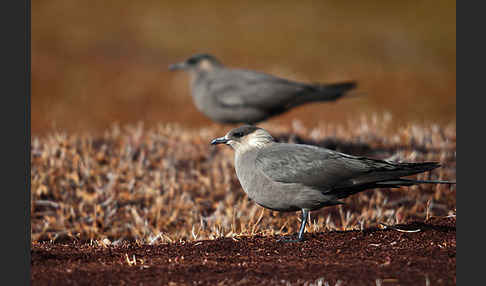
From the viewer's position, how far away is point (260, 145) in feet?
13.4

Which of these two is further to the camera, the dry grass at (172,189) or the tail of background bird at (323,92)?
the tail of background bird at (323,92)

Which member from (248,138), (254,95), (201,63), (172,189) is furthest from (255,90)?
(248,138)

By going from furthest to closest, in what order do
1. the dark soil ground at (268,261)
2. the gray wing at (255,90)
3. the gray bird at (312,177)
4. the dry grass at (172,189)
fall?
1. the gray wing at (255,90)
2. the dry grass at (172,189)
3. the gray bird at (312,177)
4. the dark soil ground at (268,261)

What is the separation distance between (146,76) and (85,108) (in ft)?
5.59

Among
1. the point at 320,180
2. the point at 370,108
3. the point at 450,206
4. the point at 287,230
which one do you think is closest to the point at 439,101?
the point at 370,108

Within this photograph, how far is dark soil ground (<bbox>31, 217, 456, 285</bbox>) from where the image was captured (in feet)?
8.61

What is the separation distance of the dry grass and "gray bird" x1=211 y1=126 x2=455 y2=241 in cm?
79

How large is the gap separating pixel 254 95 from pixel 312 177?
10.2ft

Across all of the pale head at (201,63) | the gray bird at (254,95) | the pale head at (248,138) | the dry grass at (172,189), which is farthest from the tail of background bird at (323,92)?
the pale head at (248,138)

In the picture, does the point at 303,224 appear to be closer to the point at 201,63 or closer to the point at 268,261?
the point at 268,261

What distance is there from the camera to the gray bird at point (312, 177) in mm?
3639

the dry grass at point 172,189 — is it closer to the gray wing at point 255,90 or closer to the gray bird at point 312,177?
the gray wing at point 255,90

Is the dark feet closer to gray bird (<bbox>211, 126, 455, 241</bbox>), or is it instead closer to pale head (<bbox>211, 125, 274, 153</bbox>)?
gray bird (<bbox>211, 126, 455, 241</bbox>)

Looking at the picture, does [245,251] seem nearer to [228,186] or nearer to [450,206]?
[228,186]
